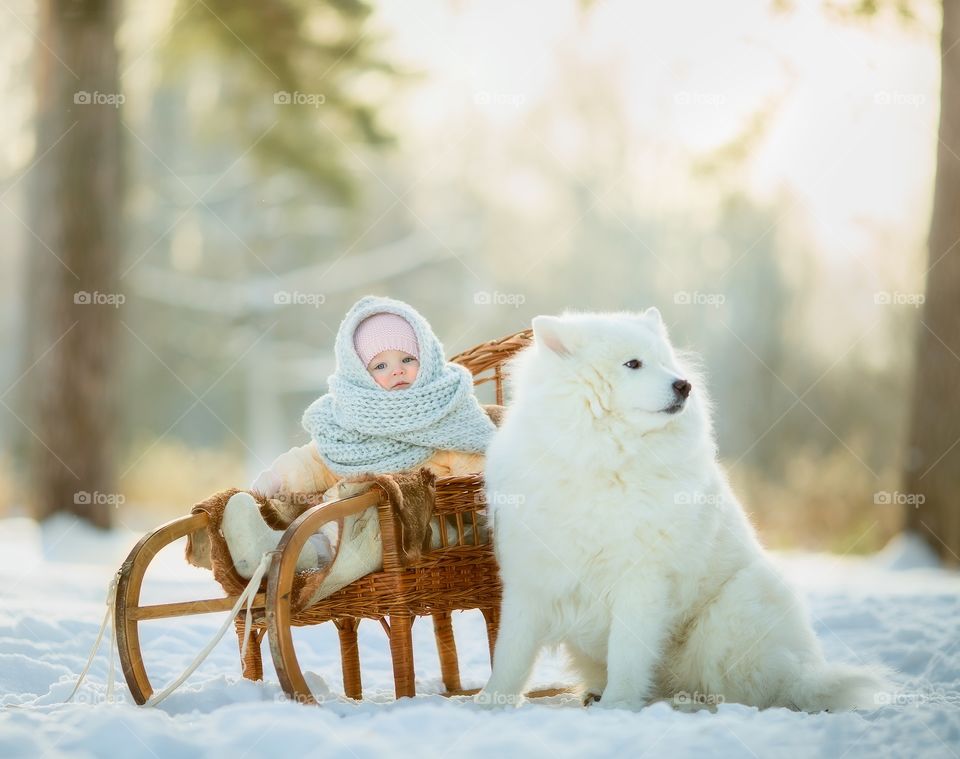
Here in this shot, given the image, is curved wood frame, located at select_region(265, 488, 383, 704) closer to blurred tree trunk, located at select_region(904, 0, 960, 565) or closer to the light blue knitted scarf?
the light blue knitted scarf

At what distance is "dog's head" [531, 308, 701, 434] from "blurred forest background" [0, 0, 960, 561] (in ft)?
5.25

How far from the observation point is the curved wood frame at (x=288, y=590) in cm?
285

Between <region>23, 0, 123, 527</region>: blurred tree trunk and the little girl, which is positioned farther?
<region>23, 0, 123, 527</region>: blurred tree trunk

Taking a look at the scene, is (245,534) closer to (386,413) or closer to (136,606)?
(136,606)

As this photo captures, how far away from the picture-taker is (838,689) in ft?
9.92

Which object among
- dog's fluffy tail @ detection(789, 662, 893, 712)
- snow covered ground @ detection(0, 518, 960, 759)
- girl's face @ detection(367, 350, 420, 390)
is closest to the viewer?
snow covered ground @ detection(0, 518, 960, 759)

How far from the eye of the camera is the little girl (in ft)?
11.9

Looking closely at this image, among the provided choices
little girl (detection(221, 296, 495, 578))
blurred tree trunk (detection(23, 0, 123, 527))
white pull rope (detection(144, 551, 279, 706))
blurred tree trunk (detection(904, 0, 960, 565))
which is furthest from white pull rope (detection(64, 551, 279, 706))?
blurred tree trunk (detection(904, 0, 960, 565))

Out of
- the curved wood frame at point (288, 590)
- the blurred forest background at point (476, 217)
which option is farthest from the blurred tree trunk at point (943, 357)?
the curved wood frame at point (288, 590)

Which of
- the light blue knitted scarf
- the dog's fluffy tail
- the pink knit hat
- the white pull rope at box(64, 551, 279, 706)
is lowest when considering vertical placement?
the dog's fluffy tail

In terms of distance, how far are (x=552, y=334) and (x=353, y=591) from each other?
1.08m

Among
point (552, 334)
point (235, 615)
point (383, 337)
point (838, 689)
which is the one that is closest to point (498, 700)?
point (235, 615)

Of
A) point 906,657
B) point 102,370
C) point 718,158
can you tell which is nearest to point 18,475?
point 102,370

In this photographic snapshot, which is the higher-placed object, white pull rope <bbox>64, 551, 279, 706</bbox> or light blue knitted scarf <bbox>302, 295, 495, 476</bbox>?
light blue knitted scarf <bbox>302, 295, 495, 476</bbox>
